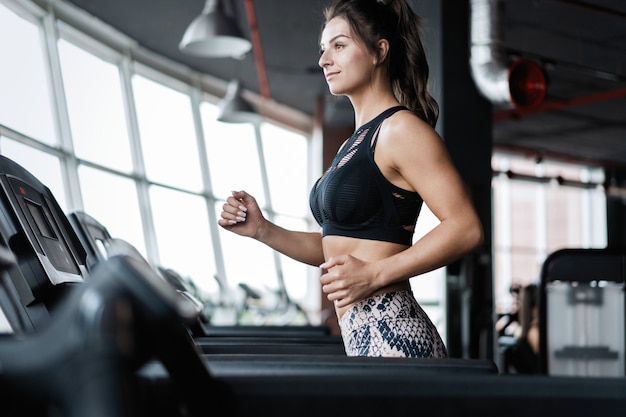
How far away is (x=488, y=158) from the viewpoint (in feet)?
19.8

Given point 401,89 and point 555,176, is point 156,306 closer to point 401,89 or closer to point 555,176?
point 401,89

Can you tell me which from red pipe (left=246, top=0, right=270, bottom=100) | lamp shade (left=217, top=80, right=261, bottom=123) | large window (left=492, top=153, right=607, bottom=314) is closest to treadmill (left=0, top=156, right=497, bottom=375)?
lamp shade (left=217, top=80, right=261, bottom=123)

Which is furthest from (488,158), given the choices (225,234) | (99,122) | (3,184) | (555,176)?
(555,176)

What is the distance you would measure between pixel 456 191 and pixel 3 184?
2.44 ft

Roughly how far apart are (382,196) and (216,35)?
3.38 meters

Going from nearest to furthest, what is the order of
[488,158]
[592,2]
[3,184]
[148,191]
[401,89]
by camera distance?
[3,184]
[401,89]
[488,158]
[592,2]
[148,191]

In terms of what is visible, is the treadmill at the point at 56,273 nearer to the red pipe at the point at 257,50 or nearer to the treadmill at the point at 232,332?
the treadmill at the point at 232,332

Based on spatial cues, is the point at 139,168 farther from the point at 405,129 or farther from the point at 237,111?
the point at 405,129

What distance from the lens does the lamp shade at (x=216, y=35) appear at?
465cm

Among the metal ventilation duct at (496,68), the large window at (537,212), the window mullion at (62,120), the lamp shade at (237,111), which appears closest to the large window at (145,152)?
the window mullion at (62,120)

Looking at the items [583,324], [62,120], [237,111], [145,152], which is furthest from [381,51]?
[145,152]

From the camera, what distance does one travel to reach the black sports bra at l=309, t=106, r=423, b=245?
1.45 m

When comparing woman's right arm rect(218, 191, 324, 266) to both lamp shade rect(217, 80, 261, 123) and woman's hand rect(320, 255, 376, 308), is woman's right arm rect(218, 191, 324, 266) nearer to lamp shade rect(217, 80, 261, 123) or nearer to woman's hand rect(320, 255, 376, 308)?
woman's hand rect(320, 255, 376, 308)

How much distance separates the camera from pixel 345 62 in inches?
61.4
